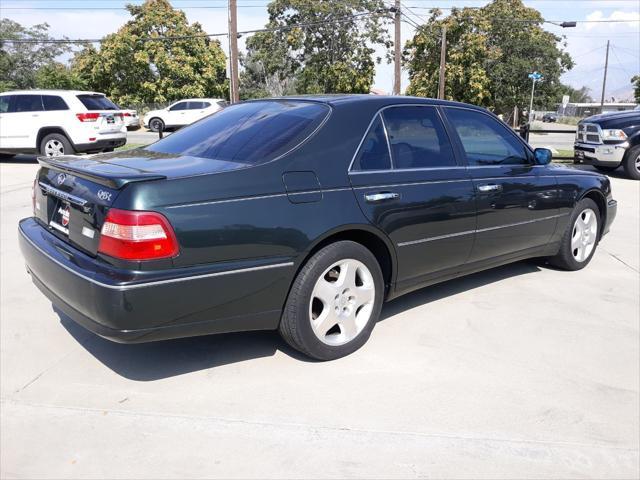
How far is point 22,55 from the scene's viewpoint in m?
48.3

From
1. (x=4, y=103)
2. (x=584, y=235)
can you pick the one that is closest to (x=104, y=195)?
(x=584, y=235)

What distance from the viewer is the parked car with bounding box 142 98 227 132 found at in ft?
86.6

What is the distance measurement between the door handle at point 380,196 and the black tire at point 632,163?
10.1 metres

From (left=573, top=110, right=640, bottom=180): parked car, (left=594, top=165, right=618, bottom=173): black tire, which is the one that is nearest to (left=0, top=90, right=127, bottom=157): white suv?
(left=573, top=110, right=640, bottom=180): parked car

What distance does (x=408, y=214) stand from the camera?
3.71 m

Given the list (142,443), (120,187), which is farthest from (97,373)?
(120,187)

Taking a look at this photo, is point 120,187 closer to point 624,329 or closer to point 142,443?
point 142,443

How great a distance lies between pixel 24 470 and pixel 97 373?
870 millimetres

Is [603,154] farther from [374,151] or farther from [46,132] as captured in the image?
[46,132]

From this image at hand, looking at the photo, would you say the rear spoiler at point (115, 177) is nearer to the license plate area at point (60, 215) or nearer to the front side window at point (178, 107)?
the license plate area at point (60, 215)

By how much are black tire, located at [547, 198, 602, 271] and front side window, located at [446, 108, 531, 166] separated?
2.70 feet

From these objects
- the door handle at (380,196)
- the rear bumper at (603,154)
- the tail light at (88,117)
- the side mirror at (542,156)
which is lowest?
the rear bumper at (603,154)

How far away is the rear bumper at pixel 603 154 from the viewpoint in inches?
465

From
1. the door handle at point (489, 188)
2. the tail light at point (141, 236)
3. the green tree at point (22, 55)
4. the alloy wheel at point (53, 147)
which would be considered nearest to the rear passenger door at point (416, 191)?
the door handle at point (489, 188)
